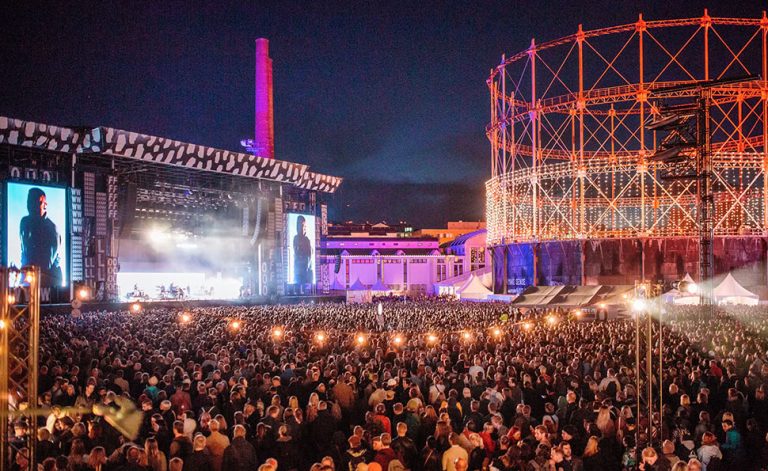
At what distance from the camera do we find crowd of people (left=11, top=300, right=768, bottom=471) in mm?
7820

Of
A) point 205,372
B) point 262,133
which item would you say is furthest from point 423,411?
point 262,133

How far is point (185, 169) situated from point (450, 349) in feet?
86.1

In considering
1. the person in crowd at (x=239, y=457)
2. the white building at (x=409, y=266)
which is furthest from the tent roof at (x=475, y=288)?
the person in crowd at (x=239, y=457)

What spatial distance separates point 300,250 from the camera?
154 ft

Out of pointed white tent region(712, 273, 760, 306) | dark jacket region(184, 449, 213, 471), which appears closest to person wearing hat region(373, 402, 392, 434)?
dark jacket region(184, 449, 213, 471)

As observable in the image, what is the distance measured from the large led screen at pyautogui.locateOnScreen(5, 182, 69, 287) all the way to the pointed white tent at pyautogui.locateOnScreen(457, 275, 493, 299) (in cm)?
2669

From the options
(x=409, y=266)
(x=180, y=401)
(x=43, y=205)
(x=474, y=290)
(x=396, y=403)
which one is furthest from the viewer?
(x=409, y=266)

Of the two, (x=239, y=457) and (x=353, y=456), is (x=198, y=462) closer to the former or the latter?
(x=239, y=457)

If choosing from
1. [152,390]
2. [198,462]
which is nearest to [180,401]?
[152,390]

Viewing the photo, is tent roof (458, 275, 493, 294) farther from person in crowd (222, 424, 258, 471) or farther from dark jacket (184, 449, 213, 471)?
dark jacket (184, 449, 213, 471)

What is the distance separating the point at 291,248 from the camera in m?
46.6

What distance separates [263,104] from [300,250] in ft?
44.3

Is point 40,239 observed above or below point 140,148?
below

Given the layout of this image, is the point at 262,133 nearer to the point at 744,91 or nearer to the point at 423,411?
the point at 744,91
